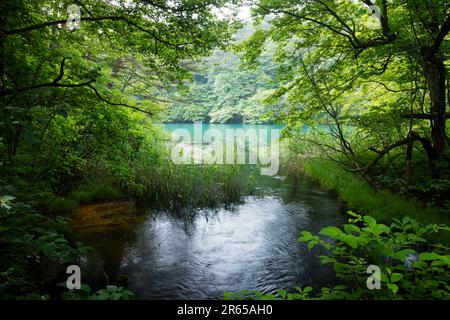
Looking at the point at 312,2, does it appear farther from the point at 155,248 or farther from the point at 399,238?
the point at 155,248

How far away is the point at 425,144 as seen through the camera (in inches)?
235

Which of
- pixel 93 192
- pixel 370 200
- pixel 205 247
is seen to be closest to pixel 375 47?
pixel 370 200

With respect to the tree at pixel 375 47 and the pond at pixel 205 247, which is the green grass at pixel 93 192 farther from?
the tree at pixel 375 47

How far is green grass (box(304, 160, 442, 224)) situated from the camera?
17.6 feet

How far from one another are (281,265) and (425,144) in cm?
438

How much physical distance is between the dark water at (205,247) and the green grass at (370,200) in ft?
1.94

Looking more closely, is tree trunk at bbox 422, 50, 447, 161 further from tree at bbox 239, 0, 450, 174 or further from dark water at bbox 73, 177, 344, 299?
dark water at bbox 73, 177, 344, 299

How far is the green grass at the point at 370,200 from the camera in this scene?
538 centimetres

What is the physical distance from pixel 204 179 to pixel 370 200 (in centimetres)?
457

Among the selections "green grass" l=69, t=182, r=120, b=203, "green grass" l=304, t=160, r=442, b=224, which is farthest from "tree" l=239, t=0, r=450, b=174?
"green grass" l=69, t=182, r=120, b=203

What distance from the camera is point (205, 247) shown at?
5.24 m

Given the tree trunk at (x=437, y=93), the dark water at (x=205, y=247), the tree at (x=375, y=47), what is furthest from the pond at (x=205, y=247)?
the tree trunk at (x=437, y=93)

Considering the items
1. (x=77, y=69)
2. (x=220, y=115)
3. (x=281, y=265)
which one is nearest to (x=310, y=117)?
(x=281, y=265)
